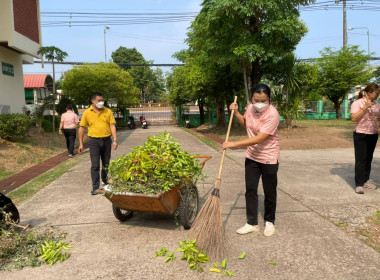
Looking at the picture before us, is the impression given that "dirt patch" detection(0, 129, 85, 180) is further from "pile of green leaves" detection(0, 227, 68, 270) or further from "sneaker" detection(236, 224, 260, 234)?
"sneaker" detection(236, 224, 260, 234)

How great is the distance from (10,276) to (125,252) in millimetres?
1106

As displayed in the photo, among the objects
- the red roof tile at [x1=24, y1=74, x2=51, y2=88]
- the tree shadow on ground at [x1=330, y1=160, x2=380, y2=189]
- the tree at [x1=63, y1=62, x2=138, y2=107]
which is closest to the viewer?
the tree shadow on ground at [x1=330, y1=160, x2=380, y2=189]

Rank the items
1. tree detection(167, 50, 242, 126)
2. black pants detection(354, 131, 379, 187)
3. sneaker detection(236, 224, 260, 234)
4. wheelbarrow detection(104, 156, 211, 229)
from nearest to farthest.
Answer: wheelbarrow detection(104, 156, 211, 229)
sneaker detection(236, 224, 260, 234)
black pants detection(354, 131, 379, 187)
tree detection(167, 50, 242, 126)

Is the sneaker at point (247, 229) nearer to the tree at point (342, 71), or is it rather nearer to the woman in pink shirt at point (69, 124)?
the woman in pink shirt at point (69, 124)

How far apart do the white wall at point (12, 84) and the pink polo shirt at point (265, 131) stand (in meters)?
13.8

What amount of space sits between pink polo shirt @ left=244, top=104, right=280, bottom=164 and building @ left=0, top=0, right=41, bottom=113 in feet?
43.2

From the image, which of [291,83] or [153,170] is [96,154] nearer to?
[153,170]

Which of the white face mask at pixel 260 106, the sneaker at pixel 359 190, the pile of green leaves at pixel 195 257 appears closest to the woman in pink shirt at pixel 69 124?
the pile of green leaves at pixel 195 257

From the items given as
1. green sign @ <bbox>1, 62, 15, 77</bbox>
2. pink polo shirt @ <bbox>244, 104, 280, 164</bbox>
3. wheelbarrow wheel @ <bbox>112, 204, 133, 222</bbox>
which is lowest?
wheelbarrow wheel @ <bbox>112, 204, 133, 222</bbox>

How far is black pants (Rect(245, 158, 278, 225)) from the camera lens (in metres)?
3.81

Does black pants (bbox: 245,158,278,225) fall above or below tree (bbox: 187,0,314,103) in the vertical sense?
below

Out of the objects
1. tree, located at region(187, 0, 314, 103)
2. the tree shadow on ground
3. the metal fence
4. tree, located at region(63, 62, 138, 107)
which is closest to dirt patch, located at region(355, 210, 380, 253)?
the tree shadow on ground

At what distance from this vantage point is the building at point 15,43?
13367 millimetres

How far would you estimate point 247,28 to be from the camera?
1348cm
